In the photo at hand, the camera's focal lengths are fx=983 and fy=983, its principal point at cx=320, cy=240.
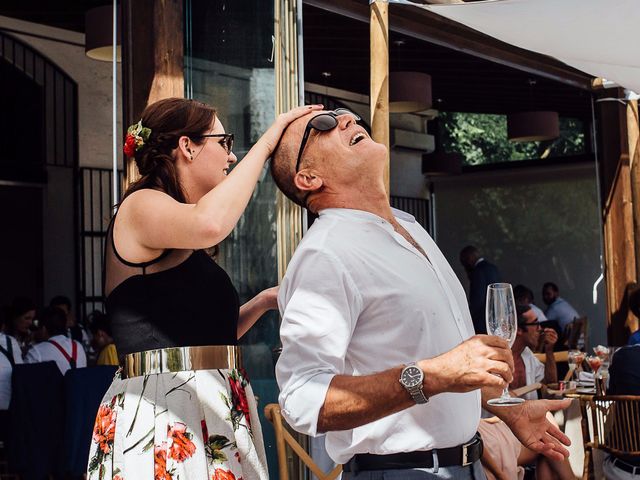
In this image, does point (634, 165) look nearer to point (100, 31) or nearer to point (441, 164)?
point (100, 31)

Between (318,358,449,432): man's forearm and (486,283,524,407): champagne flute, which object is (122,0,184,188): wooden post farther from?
(318,358,449,432): man's forearm

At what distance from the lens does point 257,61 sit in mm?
4273

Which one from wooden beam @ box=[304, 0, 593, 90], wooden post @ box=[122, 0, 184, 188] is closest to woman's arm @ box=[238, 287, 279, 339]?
wooden post @ box=[122, 0, 184, 188]

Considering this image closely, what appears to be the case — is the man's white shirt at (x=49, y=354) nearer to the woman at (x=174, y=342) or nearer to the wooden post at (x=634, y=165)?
the woman at (x=174, y=342)

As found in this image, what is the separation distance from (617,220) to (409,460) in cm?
698

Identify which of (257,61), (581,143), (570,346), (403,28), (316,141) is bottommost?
(570,346)

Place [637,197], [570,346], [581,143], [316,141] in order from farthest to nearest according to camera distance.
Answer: [581,143] < [570,346] < [637,197] < [316,141]

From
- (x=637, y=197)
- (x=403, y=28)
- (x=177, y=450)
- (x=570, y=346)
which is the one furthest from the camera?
(x=570, y=346)

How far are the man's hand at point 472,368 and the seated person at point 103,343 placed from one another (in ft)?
18.1

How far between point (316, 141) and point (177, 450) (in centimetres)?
81

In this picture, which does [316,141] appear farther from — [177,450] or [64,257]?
[64,257]

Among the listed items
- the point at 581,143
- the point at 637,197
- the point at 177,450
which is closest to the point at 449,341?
the point at 177,450

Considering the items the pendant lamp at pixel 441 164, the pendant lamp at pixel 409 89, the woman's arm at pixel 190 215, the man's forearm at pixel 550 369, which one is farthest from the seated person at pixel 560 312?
the woman's arm at pixel 190 215

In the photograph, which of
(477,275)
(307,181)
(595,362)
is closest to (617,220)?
(477,275)
